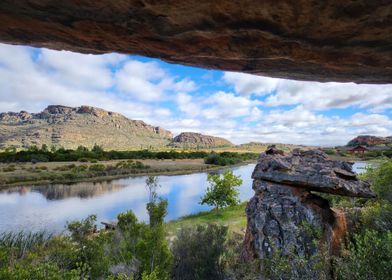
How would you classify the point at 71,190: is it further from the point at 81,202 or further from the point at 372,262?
the point at 372,262

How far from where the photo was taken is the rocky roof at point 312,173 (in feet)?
32.3

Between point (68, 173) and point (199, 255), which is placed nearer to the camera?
point (199, 255)

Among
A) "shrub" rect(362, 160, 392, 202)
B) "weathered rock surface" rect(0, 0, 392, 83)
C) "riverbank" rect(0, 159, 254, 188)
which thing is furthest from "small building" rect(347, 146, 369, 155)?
"weathered rock surface" rect(0, 0, 392, 83)

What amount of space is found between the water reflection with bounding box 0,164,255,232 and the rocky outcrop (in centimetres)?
1789

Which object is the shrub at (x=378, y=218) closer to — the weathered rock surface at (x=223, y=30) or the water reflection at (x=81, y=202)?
the weathered rock surface at (x=223, y=30)

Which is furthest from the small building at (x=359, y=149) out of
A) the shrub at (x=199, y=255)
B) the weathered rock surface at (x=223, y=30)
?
the weathered rock surface at (x=223, y=30)

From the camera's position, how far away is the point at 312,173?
10.4 meters

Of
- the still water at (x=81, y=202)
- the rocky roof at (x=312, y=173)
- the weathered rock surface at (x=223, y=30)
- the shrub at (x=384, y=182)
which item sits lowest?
the still water at (x=81, y=202)

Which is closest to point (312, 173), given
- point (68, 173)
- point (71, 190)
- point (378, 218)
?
point (378, 218)

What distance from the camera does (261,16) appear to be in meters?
3.24

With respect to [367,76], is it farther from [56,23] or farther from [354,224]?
[354,224]

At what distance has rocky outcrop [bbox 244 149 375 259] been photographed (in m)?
9.62

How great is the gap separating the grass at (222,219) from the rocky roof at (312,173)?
8352 mm

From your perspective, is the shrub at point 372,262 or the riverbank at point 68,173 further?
the riverbank at point 68,173
